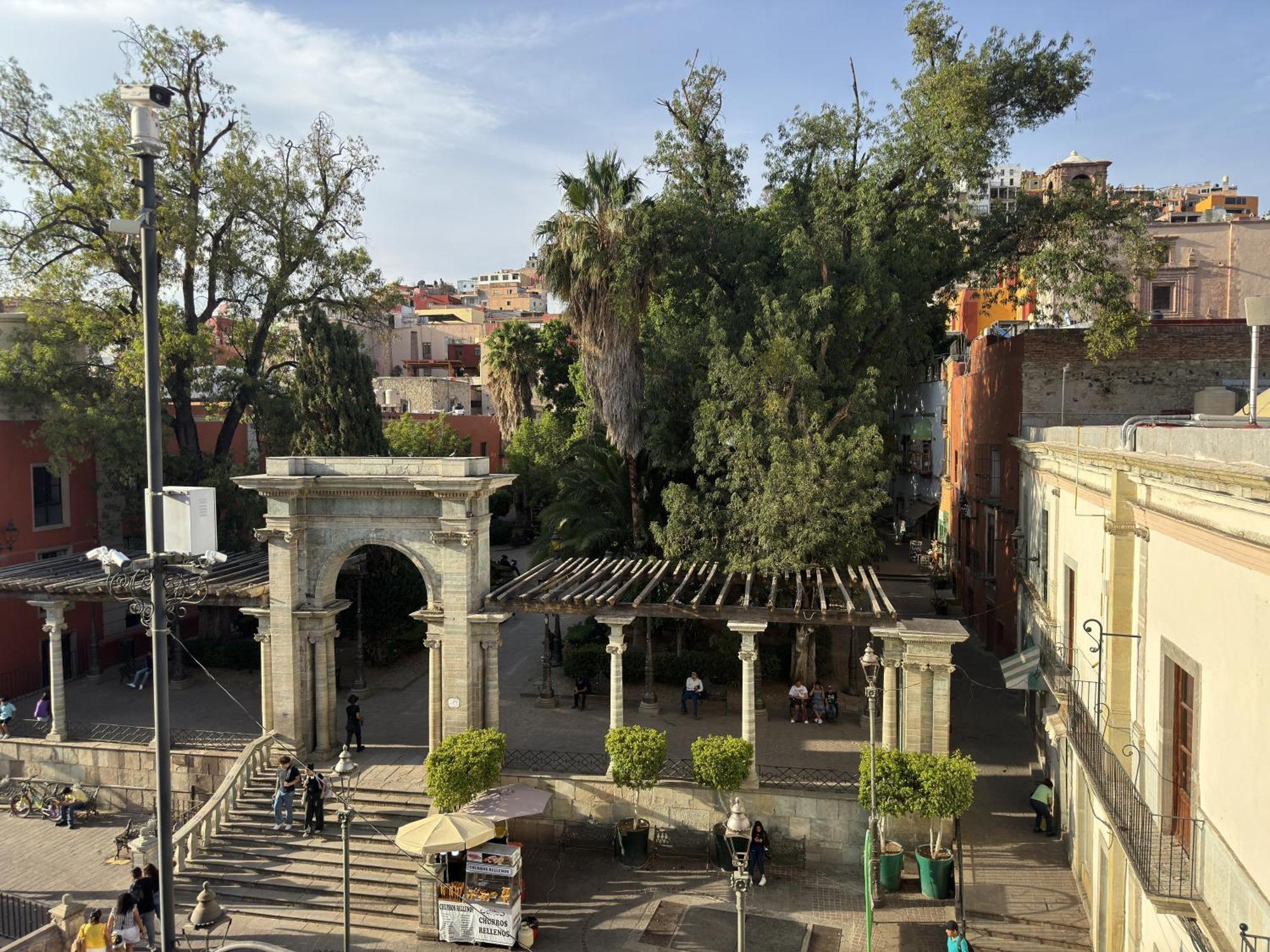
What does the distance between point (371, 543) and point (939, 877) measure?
13603 mm

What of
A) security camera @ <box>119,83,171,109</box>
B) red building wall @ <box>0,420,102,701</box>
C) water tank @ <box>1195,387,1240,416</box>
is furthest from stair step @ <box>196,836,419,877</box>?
water tank @ <box>1195,387,1240,416</box>

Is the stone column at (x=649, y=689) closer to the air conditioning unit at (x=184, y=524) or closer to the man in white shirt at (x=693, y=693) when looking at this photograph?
the man in white shirt at (x=693, y=693)

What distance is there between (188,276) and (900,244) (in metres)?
23.2

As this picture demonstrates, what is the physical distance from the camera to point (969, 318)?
39.3 metres

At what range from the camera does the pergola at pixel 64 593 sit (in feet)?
71.5

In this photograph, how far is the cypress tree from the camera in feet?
99.2

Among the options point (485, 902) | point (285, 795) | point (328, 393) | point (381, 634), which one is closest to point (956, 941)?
point (485, 902)

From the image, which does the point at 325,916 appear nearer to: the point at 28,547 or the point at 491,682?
the point at 491,682

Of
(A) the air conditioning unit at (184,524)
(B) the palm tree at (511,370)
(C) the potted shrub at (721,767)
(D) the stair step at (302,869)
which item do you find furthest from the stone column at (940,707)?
(B) the palm tree at (511,370)

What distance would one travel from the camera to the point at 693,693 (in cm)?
2478

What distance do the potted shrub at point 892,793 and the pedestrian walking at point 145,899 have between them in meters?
13.1

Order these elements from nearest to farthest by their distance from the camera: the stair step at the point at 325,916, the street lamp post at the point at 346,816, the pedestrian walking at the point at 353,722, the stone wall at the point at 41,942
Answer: the street lamp post at the point at 346,816 < the stone wall at the point at 41,942 < the stair step at the point at 325,916 < the pedestrian walking at the point at 353,722

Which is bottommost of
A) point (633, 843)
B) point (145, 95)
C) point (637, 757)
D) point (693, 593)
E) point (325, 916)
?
point (325, 916)

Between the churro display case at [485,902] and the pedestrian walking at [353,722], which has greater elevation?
the pedestrian walking at [353,722]
